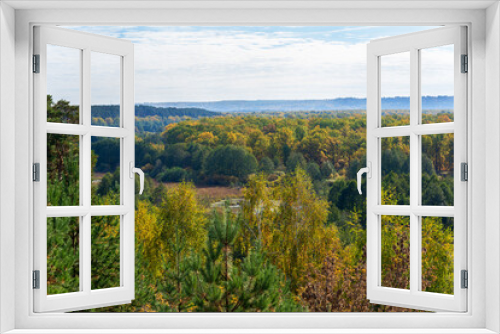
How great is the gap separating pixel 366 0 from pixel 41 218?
1928mm

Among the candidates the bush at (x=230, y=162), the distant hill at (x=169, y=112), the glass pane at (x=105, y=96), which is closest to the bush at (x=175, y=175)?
the bush at (x=230, y=162)

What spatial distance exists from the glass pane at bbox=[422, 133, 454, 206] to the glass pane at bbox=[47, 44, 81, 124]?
2.88m

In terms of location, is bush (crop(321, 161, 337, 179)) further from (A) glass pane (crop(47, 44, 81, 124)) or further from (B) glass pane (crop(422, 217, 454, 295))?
(A) glass pane (crop(47, 44, 81, 124))

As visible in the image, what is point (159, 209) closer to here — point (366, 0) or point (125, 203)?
point (125, 203)

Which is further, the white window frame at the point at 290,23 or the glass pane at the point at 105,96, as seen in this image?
the glass pane at the point at 105,96

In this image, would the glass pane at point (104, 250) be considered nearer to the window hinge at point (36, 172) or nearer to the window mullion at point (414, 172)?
the window hinge at point (36, 172)

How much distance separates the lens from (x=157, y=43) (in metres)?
4.88

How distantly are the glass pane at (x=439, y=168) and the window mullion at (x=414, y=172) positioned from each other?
1510 millimetres

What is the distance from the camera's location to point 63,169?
3.20 m

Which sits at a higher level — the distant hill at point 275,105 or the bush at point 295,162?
the distant hill at point 275,105

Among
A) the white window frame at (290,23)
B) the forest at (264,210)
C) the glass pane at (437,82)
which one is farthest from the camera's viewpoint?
the forest at (264,210)

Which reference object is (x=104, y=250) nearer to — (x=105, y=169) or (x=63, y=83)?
(x=105, y=169)

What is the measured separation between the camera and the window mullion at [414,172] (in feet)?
8.57

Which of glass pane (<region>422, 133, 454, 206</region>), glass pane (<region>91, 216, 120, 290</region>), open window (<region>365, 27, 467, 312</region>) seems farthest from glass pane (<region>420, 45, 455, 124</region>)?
glass pane (<region>91, 216, 120, 290</region>)
